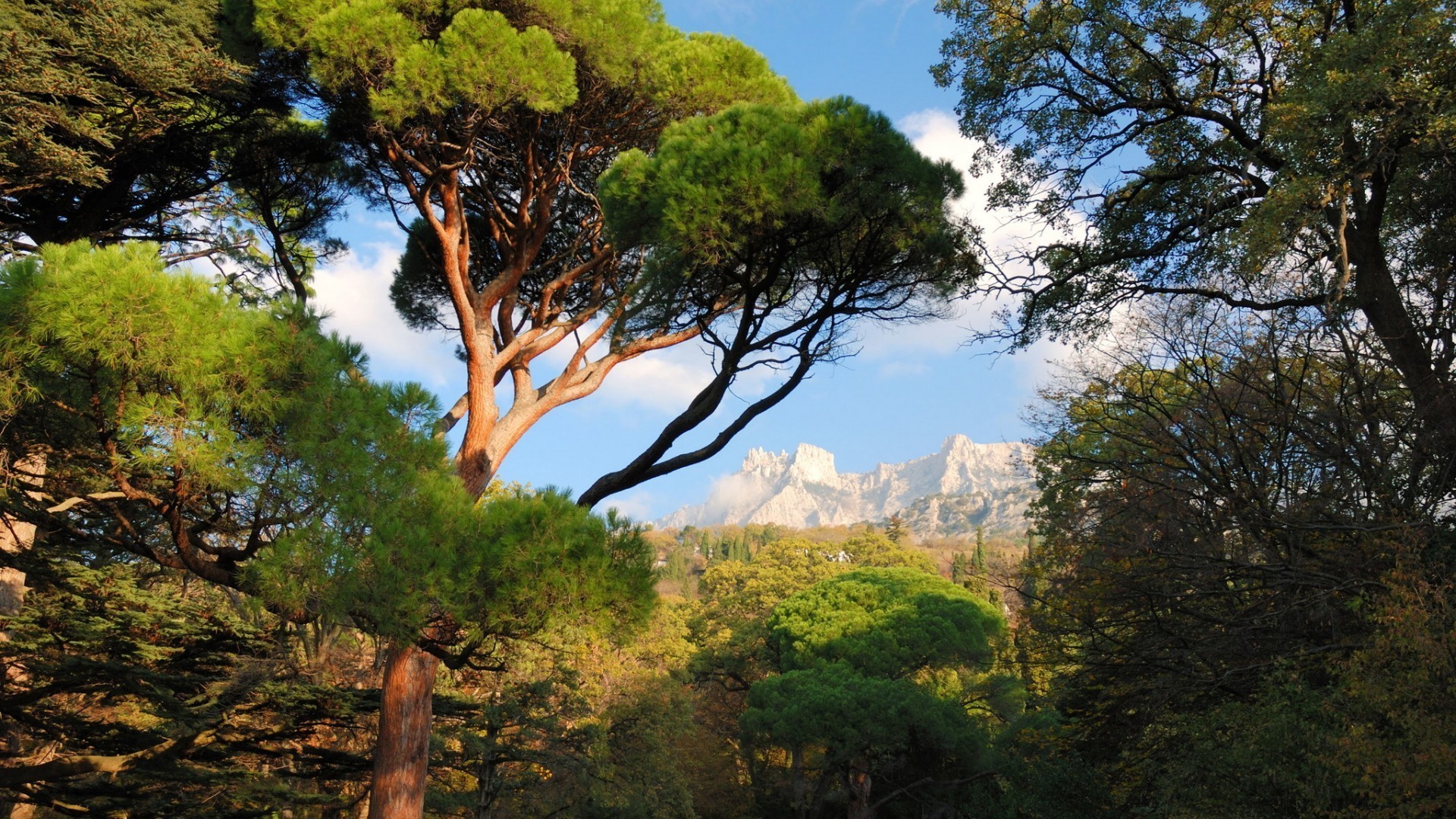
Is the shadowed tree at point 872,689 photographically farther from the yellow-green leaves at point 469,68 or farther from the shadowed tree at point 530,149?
the yellow-green leaves at point 469,68

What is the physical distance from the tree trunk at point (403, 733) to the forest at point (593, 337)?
0.09 ft

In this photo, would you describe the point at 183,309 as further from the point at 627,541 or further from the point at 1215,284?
the point at 1215,284

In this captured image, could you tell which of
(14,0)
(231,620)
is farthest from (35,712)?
(14,0)

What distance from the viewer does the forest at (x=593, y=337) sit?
184 inches

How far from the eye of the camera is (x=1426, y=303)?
686 centimetres

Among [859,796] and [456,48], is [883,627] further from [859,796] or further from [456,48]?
[456,48]

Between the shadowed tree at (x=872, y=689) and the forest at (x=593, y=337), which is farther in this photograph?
the shadowed tree at (x=872, y=689)

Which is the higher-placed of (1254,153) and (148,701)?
(1254,153)

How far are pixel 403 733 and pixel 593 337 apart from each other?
124 inches

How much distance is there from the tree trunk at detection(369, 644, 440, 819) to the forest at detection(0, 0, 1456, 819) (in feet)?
0.09

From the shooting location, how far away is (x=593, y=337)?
723 centimetres

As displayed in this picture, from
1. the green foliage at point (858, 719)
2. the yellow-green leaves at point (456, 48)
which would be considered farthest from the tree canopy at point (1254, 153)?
the green foliage at point (858, 719)

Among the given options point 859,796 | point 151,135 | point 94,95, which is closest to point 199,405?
point 94,95

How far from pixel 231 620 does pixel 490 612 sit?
529 cm
